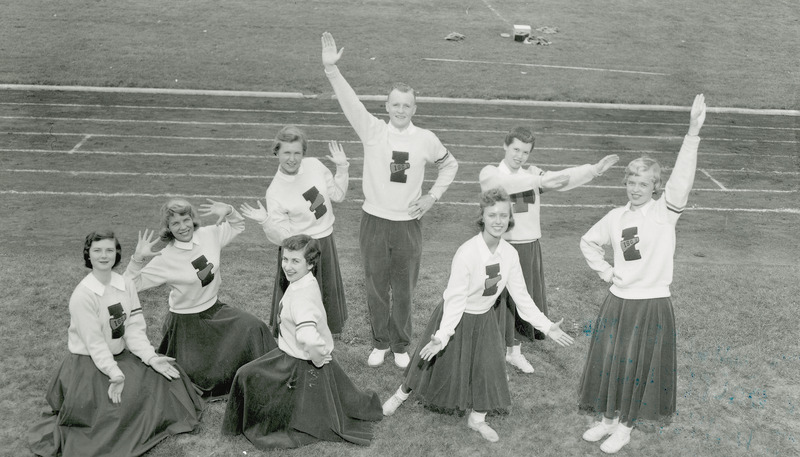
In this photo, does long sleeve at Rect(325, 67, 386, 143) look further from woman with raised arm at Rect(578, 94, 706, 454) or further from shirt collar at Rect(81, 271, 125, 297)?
shirt collar at Rect(81, 271, 125, 297)

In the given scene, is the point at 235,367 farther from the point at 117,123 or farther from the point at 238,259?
the point at 117,123

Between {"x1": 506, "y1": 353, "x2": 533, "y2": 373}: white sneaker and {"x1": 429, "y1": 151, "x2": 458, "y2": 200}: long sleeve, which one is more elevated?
{"x1": 429, "y1": 151, "x2": 458, "y2": 200}: long sleeve

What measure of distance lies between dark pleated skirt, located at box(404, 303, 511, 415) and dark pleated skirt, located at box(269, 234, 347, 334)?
1238mm

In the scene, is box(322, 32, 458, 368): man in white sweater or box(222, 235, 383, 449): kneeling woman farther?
box(322, 32, 458, 368): man in white sweater

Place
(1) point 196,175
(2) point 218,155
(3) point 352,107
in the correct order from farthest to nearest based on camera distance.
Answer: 1. (2) point 218,155
2. (1) point 196,175
3. (3) point 352,107

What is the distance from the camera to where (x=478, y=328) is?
5207 millimetres

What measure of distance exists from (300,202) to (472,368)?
181cm

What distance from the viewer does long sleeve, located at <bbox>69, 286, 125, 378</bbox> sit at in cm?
482

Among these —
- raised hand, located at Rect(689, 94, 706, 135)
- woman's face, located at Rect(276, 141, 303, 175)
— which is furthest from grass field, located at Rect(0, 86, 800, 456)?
raised hand, located at Rect(689, 94, 706, 135)

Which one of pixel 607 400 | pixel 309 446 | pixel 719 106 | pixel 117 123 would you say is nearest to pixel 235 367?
pixel 309 446

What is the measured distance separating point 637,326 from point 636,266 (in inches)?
15.4

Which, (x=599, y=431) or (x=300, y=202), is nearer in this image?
(x=599, y=431)

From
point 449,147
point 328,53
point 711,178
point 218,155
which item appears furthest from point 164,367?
point 711,178

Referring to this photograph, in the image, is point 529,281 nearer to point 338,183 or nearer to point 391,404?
point 391,404
